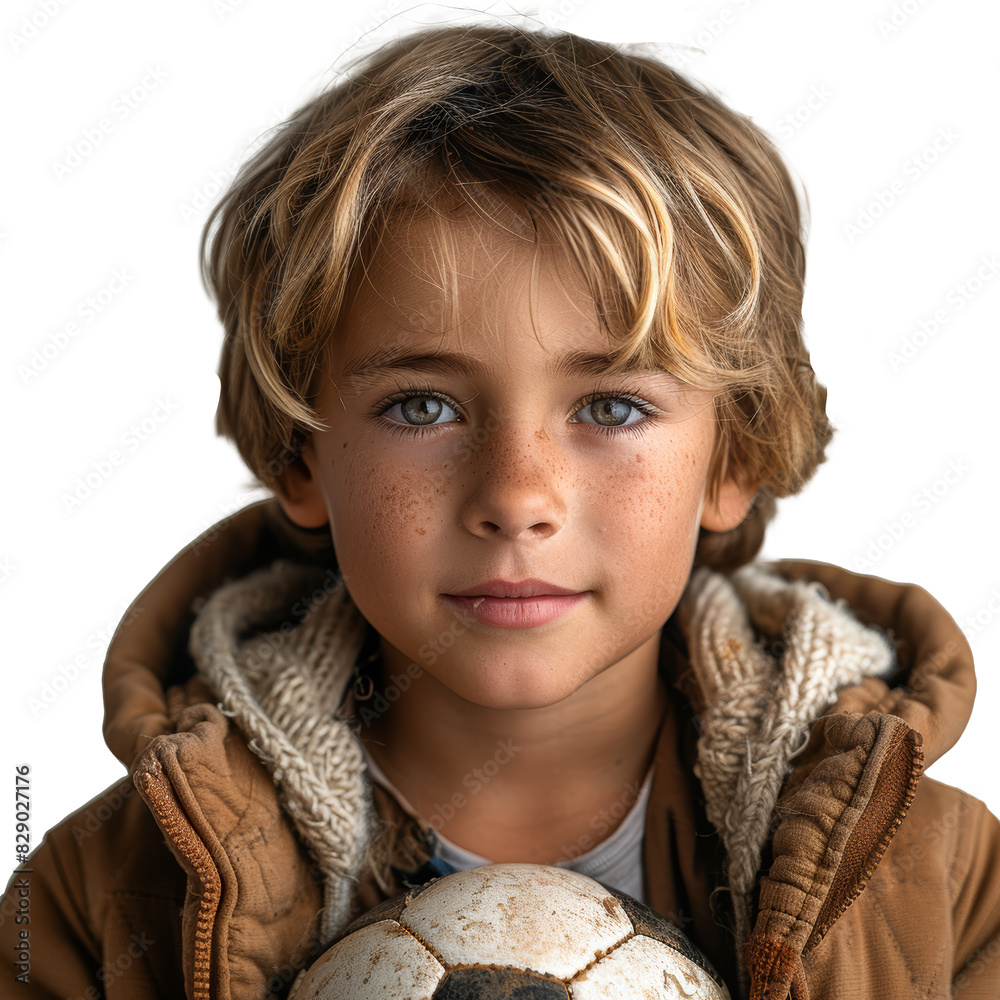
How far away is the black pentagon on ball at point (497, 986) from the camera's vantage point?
1.11m

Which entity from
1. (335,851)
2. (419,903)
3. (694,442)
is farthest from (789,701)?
(335,851)

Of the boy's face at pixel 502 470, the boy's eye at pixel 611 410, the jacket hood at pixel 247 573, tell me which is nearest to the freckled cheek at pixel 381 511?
the boy's face at pixel 502 470

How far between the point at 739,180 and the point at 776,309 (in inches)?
7.8

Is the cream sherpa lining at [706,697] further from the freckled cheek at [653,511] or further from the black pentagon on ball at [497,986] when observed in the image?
the black pentagon on ball at [497,986]

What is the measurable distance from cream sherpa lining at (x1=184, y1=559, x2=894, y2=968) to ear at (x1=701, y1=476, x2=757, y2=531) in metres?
0.11

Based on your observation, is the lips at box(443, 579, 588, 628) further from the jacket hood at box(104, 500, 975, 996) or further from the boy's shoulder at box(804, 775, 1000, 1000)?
the boy's shoulder at box(804, 775, 1000, 1000)

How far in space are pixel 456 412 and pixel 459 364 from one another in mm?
81

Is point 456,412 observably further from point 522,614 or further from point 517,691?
point 517,691

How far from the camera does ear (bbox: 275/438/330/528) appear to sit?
1.68m

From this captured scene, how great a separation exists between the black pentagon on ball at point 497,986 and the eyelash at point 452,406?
66 centimetres

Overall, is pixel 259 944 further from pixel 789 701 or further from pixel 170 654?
pixel 789 701

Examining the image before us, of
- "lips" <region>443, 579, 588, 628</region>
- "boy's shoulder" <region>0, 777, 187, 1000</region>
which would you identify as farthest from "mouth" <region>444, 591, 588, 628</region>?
"boy's shoulder" <region>0, 777, 187, 1000</region>

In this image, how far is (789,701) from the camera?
146 centimetres

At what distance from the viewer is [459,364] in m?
1.34
